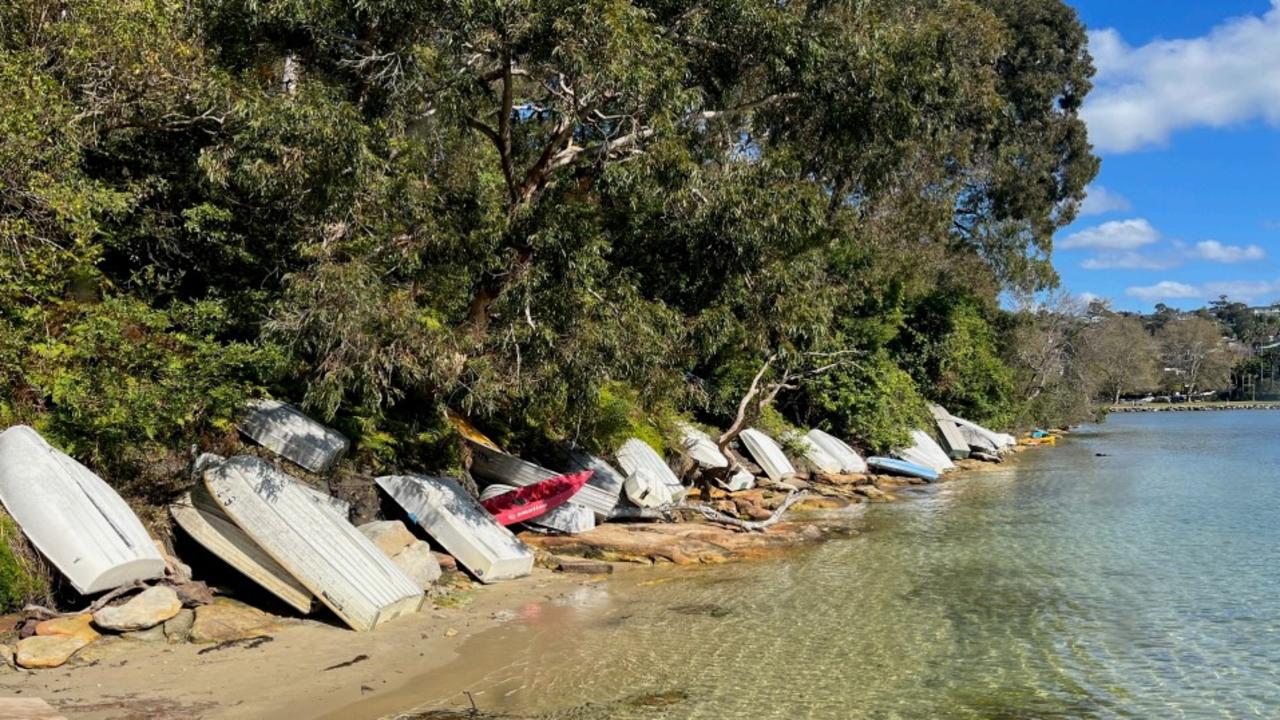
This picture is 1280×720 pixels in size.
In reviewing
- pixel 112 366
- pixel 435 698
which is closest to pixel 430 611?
pixel 435 698

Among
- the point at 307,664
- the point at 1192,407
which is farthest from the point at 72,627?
the point at 1192,407

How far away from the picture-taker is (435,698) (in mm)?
6484

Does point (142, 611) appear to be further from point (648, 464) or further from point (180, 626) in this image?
point (648, 464)

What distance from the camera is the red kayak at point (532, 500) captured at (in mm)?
11953

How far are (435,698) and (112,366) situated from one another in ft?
18.2

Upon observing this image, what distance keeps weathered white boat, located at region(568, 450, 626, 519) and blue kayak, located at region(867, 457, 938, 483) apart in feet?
38.2

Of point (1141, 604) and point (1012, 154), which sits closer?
point (1141, 604)

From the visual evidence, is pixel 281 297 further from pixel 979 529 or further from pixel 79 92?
pixel 979 529

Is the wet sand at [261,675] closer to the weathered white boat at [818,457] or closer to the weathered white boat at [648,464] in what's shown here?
the weathered white boat at [648,464]

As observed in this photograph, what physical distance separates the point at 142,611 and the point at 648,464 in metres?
9.48

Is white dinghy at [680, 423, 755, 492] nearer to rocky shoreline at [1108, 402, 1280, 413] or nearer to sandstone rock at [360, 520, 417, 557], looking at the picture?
sandstone rock at [360, 520, 417, 557]

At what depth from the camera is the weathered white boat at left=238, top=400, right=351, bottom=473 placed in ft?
34.1

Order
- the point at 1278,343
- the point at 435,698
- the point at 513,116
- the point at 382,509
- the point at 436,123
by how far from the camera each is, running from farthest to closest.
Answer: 1. the point at 1278,343
2. the point at 513,116
3. the point at 436,123
4. the point at 382,509
5. the point at 435,698

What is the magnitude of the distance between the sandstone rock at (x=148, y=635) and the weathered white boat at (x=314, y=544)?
1.07 metres
